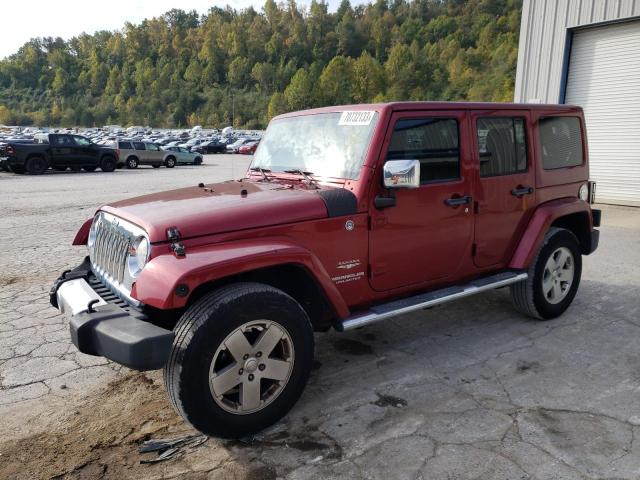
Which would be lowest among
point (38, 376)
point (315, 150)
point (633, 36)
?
point (38, 376)

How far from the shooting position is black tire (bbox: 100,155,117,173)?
21.6 metres

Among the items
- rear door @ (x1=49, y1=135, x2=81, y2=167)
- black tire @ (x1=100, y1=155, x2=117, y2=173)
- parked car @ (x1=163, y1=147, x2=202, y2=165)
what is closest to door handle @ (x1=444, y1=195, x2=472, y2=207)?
rear door @ (x1=49, y1=135, x2=81, y2=167)

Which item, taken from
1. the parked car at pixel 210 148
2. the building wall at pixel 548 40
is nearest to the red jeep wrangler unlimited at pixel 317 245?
the building wall at pixel 548 40

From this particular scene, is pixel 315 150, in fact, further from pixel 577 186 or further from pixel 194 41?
pixel 194 41

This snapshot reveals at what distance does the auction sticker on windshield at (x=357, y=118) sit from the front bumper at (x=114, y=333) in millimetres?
1892

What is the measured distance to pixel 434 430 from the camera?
2896 mm

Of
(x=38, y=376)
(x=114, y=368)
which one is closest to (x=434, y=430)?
(x=114, y=368)

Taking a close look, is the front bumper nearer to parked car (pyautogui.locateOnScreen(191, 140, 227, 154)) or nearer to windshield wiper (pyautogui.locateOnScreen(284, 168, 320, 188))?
windshield wiper (pyautogui.locateOnScreen(284, 168, 320, 188))

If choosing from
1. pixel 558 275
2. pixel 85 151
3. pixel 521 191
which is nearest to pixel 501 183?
pixel 521 191

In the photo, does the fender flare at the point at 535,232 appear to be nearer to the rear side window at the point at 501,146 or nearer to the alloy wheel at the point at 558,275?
the alloy wheel at the point at 558,275

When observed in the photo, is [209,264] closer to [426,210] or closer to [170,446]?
[170,446]

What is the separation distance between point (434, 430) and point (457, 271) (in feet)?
4.61

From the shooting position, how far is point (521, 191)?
13.8 feet

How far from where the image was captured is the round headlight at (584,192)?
189 inches
